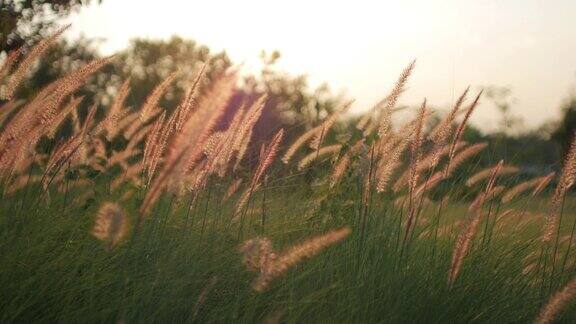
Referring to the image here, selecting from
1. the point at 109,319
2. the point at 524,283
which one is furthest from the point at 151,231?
the point at 524,283

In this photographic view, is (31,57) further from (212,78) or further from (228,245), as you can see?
(212,78)

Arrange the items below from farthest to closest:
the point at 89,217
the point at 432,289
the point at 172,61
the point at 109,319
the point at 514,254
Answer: the point at 172,61 → the point at 514,254 → the point at 89,217 → the point at 432,289 → the point at 109,319

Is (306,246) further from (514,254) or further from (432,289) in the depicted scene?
(514,254)

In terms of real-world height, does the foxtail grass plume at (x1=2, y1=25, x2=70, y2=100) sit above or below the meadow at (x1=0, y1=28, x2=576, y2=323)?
above

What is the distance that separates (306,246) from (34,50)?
1858 mm

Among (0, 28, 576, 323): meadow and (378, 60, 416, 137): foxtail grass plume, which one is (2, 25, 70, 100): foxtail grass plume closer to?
(0, 28, 576, 323): meadow

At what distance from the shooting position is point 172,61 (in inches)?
1539

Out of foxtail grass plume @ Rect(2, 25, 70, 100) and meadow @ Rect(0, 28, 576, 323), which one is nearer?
meadow @ Rect(0, 28, 576, 323)

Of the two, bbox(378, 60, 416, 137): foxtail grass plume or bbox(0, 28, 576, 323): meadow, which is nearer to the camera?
bbox(0, 28, 576, 323): meadow

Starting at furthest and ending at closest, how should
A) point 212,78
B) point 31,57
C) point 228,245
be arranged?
1. point 212,78
2. point 228,245
3. point 31,57

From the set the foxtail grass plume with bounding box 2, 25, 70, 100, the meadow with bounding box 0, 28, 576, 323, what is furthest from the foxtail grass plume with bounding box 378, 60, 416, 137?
the foxtail grass plume with bounding box 2, 25, 70, 100

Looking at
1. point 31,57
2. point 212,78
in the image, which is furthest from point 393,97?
point 212,78

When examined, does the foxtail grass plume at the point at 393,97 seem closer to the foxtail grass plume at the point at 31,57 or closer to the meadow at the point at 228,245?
the meadow at the point at 228,245

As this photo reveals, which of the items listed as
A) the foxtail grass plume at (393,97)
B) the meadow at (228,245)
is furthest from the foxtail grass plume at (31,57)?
the foxtail grass plume at (393,97)
